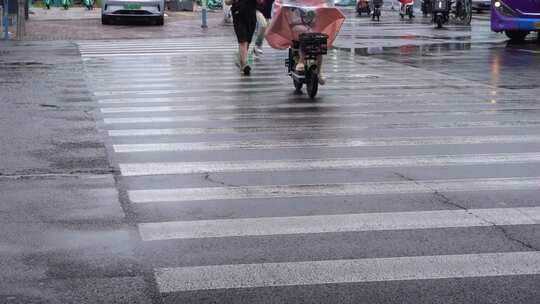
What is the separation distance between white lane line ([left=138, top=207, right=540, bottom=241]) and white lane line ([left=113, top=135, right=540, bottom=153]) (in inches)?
117

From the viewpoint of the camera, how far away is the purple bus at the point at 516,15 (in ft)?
90.4

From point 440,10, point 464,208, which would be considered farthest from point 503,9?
point 464,208

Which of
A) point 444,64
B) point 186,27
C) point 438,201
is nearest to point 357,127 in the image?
point 438,201

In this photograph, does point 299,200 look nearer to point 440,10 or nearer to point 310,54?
point 310,54

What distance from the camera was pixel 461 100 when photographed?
1445 cm

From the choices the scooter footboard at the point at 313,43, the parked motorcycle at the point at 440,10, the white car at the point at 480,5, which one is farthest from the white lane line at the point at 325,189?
the white car at the point at 480,5

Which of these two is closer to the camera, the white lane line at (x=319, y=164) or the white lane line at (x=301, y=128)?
the white lane line at (x=319, y=164)

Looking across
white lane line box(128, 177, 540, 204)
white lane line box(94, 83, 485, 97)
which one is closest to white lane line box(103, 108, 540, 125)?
white lane line box(94, 83, 485, 97)

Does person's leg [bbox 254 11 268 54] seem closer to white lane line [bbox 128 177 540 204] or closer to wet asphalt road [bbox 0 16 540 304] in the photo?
wet asphalt road [bbox 0 16 540 304]

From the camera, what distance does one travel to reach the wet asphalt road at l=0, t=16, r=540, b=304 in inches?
231

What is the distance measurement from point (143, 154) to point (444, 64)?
38.9 ft

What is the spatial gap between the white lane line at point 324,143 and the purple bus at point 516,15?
17.3 meters

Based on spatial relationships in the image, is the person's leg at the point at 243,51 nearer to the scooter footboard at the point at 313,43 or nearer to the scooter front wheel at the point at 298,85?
the scooter front wheel at the point at 298,85

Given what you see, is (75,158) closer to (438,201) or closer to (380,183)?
(380,183)
